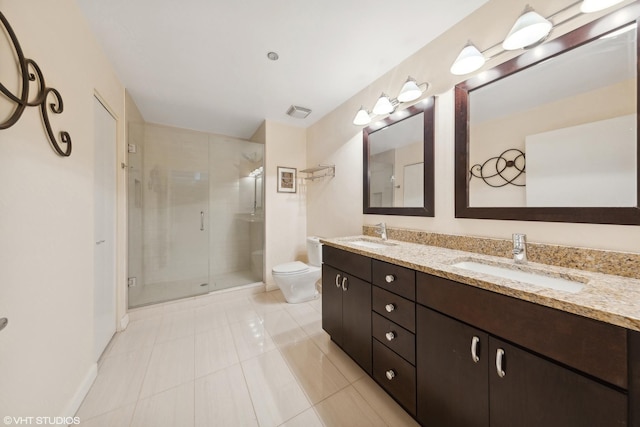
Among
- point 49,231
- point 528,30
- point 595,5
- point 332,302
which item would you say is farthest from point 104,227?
Answer: point 595,5

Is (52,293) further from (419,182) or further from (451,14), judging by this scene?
(451,14)

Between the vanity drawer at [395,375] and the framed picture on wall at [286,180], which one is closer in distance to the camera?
the vanity drawer at [395,375]

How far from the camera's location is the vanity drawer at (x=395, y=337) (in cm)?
112

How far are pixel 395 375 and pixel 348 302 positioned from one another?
0.49m

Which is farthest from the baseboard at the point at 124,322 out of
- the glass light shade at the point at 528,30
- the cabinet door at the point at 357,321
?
the glass light shade at the point at 528,30

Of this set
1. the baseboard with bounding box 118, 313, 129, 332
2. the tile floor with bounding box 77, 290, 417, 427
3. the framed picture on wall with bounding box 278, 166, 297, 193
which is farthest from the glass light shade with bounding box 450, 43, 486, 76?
the baseboard with bounding box 118, 313, 129, 332

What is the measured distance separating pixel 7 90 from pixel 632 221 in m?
2.39

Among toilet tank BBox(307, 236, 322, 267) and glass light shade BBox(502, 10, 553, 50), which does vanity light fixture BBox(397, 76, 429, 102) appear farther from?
toilet tank BBox(307, 236, 322, 267)

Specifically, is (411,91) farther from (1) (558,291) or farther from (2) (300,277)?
(2) (300,277)

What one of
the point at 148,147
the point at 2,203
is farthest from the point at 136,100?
the point at 2,203

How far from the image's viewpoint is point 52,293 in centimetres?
105

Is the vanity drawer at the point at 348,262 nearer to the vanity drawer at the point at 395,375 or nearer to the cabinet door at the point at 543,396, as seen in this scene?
the vanity drawer at the point at 395,375

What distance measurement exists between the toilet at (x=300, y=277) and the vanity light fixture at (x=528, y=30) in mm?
2051

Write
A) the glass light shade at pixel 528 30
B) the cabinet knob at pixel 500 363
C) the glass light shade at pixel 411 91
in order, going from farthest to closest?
the glass light shade at pixel 411 91 → the glass light shade at pixel 528 30 → the cabinet knob at pixel 500 363
